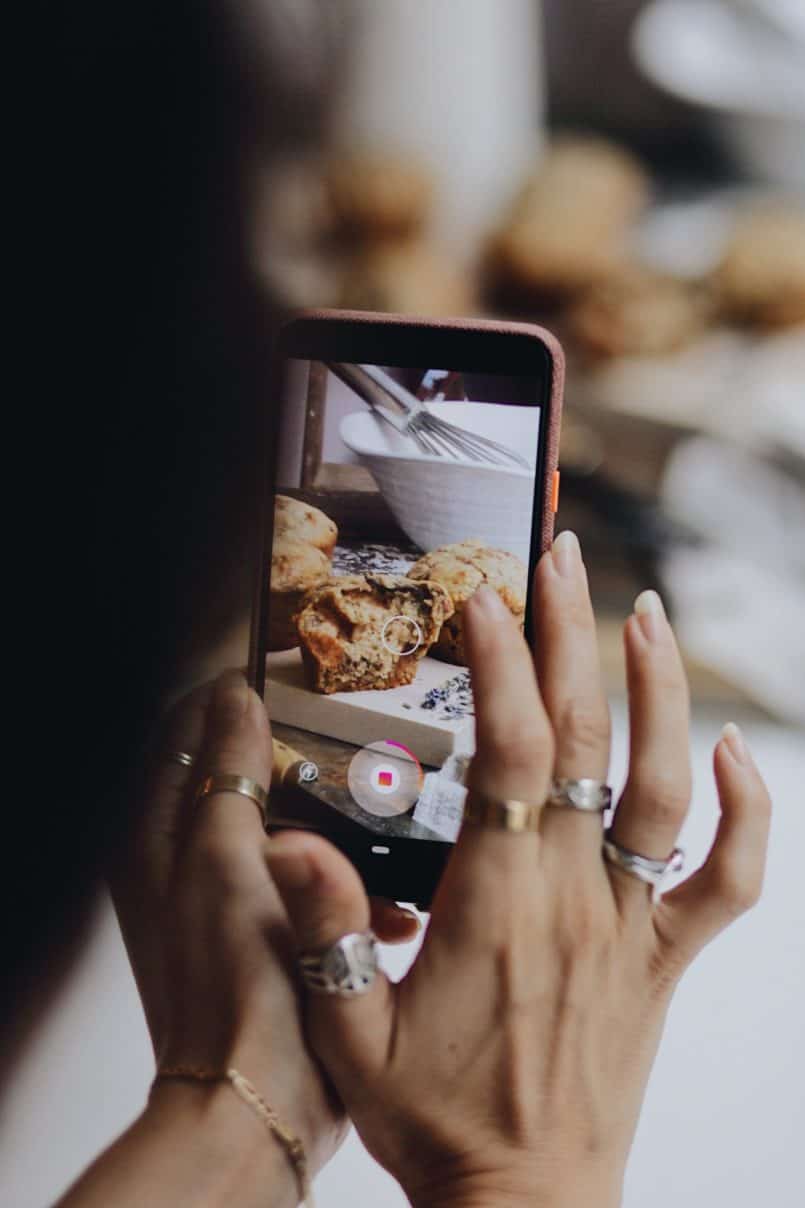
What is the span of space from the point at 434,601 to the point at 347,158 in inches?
9.2

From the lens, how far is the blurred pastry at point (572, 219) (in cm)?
42

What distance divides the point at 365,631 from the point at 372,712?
3cm

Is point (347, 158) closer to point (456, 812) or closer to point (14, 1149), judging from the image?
point (456, 812)

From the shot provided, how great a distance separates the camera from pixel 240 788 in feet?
1.03

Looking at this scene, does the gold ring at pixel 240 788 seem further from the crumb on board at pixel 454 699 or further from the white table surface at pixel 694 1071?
the white table surface at pixel 694 1071

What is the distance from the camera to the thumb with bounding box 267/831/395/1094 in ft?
0.85

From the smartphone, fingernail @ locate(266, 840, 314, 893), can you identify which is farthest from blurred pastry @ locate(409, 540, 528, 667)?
fingernail @ locate(266, 840, 314, 893)

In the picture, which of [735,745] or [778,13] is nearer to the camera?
[735,745]

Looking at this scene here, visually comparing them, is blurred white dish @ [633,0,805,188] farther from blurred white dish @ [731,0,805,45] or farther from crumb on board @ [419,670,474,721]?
crumb on board @ [419,670,474,721]

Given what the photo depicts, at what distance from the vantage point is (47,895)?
0.44 meters

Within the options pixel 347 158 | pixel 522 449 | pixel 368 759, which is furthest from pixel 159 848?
pixel 347 158

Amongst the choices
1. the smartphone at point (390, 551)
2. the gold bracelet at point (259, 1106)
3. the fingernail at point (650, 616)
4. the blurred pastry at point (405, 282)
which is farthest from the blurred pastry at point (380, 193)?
the gold bracelet at point (259, 1106)

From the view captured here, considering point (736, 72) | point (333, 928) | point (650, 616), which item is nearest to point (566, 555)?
point (650, 616)

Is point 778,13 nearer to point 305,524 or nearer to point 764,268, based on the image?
point 764,268
